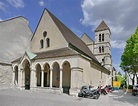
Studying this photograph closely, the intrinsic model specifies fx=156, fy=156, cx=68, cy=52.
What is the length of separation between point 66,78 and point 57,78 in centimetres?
168

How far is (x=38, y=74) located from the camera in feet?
90.6

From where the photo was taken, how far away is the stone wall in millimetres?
26180

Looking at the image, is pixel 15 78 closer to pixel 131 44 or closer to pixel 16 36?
pixel 16 36

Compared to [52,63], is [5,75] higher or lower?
lower

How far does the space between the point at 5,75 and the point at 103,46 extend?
101 feet

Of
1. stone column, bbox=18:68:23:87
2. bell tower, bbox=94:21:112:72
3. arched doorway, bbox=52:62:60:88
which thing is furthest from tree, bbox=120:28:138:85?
stone column, bbox=18:68:23:87

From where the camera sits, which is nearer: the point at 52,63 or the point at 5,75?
the point at 52,63

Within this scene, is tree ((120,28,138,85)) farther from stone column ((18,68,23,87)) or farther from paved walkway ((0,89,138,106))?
stone column ((18,68,23,87))

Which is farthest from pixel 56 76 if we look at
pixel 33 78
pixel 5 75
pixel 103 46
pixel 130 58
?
pixel 103 46

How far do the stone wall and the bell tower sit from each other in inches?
1107

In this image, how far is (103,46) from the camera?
47.8 meters

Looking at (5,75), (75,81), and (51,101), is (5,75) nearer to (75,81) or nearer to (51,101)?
(75,81)

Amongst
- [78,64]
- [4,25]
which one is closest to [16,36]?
[4,25]

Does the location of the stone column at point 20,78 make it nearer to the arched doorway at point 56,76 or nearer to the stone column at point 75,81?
the arched doorway at point 56,76
